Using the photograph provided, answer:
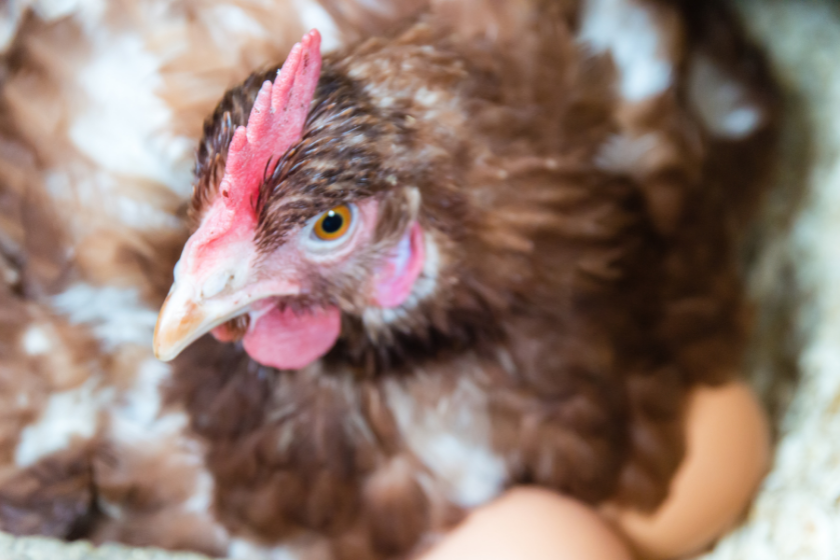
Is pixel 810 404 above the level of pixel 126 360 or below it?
below

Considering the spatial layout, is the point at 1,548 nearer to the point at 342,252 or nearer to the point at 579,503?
the point at 342,252

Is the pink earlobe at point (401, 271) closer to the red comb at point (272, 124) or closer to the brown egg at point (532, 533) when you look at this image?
the red comb at point (272, 124)

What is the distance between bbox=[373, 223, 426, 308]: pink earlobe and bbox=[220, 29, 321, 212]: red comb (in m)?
0.15

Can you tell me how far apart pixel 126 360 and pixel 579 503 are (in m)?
0.55

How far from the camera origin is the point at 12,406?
830mm

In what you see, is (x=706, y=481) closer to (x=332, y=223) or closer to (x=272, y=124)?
(x=332, y=223)

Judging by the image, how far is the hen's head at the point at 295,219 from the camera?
0.51 m

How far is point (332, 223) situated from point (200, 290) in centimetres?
12

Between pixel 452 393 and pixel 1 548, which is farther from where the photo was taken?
pixel 452 393

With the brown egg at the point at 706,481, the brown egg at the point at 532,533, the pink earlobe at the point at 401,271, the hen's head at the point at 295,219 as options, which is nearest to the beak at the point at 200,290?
the hen's head at the point at 295,219

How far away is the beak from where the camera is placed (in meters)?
0.52

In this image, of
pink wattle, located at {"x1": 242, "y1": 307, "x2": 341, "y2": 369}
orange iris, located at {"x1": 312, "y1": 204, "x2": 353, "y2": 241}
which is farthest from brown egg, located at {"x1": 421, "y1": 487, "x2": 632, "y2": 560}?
orange iris, located at {"x1": 312, "y1": 204, "x2": 353, "y2": 241}

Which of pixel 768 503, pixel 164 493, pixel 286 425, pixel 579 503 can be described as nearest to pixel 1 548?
pixel 164 493

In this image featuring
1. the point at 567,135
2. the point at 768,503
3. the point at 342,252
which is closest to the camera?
the point at 342,252
